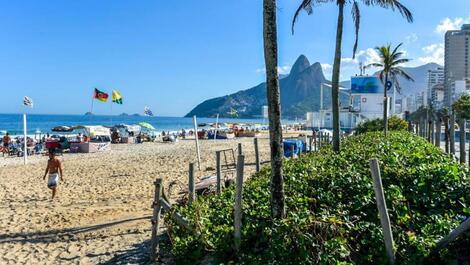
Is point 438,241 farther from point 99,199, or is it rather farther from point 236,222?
point 99,199

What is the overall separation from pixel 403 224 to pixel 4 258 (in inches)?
251

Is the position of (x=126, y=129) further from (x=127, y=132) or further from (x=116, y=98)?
(x=116, y=98)

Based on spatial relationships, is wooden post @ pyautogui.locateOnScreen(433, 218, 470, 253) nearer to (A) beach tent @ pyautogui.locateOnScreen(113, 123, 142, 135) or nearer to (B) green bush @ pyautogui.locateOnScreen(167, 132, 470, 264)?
(B) green bush @ pyautogui.locateOnScreen(167, 132, 470, 264)

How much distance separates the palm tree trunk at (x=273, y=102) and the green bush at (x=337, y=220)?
24 centimetres

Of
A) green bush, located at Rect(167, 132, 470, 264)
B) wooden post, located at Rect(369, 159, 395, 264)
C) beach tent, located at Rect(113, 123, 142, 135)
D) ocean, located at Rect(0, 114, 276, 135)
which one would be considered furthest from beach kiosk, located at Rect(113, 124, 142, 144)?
wooden post, located at Rect(369, 159, 395, 264)

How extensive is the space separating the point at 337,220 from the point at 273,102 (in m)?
1.54

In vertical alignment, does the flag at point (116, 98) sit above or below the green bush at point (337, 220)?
above

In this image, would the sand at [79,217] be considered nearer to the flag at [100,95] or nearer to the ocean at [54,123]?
the flag at [100,95]

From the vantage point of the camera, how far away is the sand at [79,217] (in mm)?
7281

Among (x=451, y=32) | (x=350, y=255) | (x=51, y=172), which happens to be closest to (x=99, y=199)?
(x=51, y=172)

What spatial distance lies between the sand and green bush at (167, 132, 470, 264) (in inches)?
63.8

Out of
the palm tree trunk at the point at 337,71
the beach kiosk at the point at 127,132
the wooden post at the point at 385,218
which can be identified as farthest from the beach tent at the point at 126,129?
the wooden post at the point at 385,218

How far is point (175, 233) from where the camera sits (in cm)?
628

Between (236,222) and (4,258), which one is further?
(4,258)
